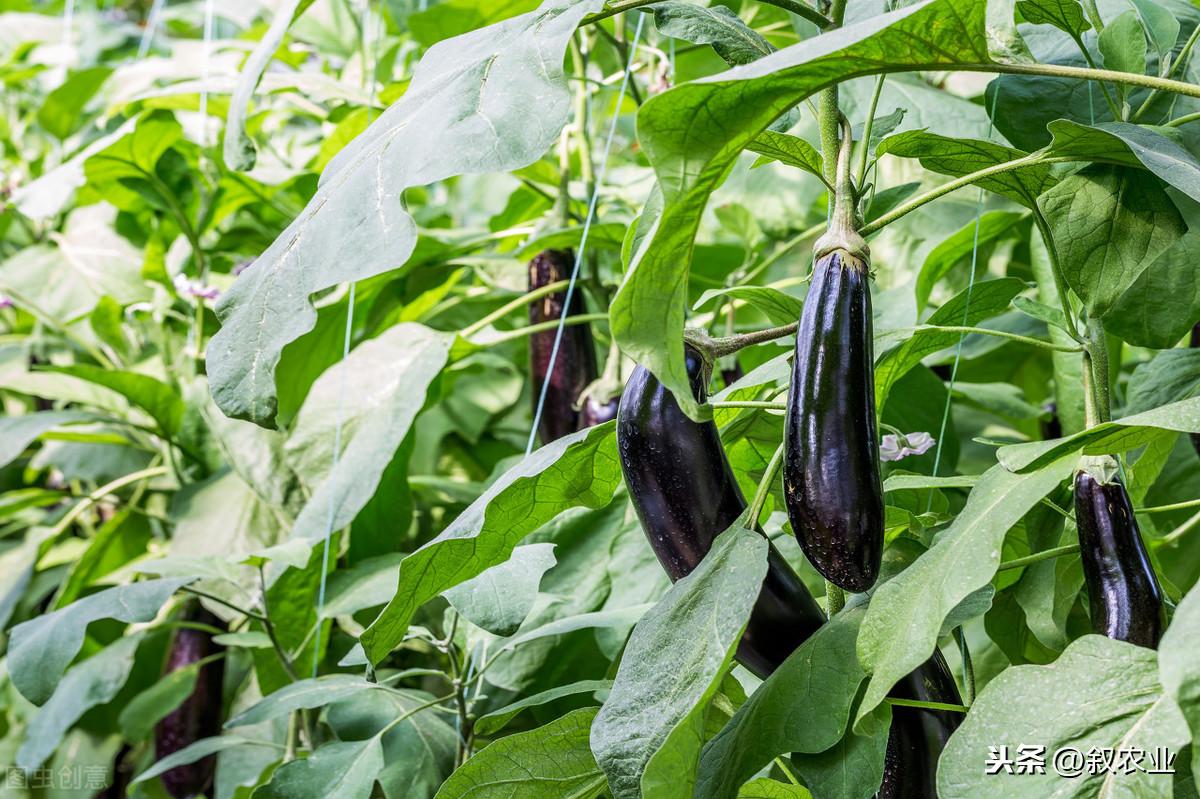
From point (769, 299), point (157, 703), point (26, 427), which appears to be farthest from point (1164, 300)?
point (26, 427)

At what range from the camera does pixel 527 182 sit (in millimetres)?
895

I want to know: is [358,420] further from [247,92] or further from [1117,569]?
[1117,569]

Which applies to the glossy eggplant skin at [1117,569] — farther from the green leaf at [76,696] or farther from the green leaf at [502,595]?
the green leaf at [76,696]

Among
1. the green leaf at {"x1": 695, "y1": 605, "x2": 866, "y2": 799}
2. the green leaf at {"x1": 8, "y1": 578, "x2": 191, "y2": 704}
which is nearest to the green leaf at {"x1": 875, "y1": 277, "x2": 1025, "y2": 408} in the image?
the green leaf at {"x1": 695, "y1": 605, "x2": 866, "y2": 799}

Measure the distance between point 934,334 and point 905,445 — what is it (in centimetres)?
5

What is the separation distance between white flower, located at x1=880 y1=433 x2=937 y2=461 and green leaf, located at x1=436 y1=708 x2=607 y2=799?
0.17 m

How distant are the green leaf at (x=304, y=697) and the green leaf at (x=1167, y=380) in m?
0.43

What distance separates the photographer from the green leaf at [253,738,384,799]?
0.60 meters

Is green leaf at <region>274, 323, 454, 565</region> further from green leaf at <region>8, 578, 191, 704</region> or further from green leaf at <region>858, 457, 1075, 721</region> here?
green leaf at <region>858, 457, 1075, 721</region>

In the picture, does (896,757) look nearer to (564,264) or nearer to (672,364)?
(672,364)

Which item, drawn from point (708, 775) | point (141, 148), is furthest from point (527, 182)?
point (708, 775)

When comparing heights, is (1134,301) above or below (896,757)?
above

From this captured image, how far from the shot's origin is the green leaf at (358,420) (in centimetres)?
75

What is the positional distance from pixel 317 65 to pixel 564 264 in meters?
0.88
